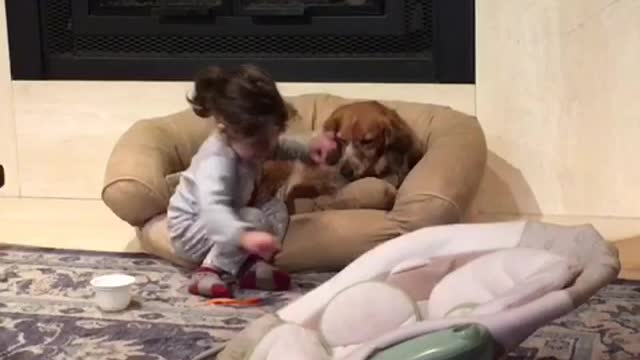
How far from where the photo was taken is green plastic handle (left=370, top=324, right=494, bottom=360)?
1.47m

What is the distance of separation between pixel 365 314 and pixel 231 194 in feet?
2.59

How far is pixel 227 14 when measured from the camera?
341 cm

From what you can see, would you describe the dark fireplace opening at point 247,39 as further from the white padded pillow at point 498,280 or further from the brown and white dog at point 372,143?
the white padded pillow at point 498,280

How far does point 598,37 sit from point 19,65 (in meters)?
1.83

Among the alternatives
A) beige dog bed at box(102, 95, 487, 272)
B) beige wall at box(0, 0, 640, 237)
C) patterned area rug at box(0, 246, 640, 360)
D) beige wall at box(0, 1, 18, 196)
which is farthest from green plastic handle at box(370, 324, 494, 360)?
beige wall at box(0, 1, 18, 196)

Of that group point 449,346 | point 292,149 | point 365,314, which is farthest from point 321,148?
point 449,346

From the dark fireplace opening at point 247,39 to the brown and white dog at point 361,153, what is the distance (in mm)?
359

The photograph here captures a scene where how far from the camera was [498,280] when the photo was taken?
5.85ft

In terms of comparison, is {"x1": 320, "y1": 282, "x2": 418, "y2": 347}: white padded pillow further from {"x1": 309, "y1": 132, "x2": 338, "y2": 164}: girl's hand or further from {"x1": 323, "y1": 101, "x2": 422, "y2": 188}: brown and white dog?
{"x1": 323, "y1": 101, "x2": 422, "y2": 188}: brown and white dog

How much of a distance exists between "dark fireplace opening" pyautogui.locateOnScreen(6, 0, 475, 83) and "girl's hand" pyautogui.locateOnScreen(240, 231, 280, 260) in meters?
1.06

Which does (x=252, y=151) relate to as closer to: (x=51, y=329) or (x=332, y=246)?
(x=332, y=246)

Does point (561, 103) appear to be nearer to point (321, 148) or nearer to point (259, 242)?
point (321, 148)

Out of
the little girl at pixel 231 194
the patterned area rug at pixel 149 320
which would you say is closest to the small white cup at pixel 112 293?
the patterned area rug at pixel 149 320

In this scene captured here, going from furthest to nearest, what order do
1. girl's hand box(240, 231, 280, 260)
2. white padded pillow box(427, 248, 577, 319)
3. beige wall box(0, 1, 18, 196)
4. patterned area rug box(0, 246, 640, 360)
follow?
beige wall box(0, 1, 18, 196), girl's hand box(240, 231, 280, 260), patterned area rug box(0, 246, 640, 360), white padded pillow box(427, 248, 577, 319)
